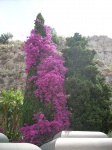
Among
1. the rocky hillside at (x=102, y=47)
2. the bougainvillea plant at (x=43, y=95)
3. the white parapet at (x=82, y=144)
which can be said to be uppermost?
the rocky hillside at (x=102, y=47)

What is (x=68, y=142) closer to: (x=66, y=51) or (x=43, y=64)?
(x=43, y=64)

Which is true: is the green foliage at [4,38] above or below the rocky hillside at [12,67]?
above

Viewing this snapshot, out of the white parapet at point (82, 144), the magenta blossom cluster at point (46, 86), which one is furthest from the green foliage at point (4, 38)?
the white parapet at point (82, 144)

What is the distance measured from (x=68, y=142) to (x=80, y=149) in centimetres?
36

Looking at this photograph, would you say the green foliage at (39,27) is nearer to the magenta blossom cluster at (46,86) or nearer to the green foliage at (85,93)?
the magenta blossom cluster at (46,86)

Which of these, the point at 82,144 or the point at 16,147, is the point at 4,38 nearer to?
the point at 82,144

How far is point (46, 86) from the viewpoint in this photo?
14.4 meters

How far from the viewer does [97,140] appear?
28.7 feet

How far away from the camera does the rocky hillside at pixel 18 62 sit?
3362cm

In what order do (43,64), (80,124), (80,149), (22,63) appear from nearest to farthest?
(80,149), (80,124), (43,64), (22,63)

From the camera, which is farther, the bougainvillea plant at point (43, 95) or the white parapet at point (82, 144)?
the bougainvillea plant at point (43, 95)

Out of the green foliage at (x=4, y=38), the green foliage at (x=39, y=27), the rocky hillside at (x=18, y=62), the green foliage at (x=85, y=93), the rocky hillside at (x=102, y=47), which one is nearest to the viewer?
the green foliage at (x=85, y=93)

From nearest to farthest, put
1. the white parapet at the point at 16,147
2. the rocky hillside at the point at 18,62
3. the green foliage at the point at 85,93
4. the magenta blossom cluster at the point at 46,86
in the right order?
the white parapet at the point at 16,147 → the magenta blossom cluster at the point at 46,86 → the green foliage at the point at 85,93 → the rocky hillside at the point at 18,62

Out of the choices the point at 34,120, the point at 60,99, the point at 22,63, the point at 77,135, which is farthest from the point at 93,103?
the point at 22,63
